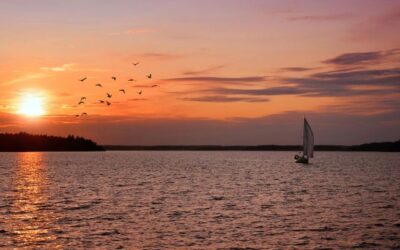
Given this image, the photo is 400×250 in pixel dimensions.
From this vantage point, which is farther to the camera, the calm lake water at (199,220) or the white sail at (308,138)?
the white sail at (308,138)

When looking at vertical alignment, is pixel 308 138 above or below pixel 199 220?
above

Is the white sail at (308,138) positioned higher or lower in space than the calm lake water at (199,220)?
higher

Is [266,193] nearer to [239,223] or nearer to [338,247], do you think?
[239,223]

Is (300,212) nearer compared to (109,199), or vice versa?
(300,212)

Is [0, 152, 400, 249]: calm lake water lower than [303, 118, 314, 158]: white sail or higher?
lower

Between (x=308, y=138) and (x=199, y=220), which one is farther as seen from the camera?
(x=308, y=138)

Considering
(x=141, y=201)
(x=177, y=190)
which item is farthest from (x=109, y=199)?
(x=177, y=190)

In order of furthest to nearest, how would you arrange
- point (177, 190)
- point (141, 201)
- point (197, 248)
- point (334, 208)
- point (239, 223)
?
point (177, 190), point (141, 201), point (334, 208), point (239, 223), point (197, 248)

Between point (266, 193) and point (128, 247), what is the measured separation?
142 ft

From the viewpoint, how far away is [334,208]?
57.9 m

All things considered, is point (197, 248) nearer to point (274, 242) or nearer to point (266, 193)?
point (274, 242)

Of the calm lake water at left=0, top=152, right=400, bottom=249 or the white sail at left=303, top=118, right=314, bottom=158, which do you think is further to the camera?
the white sail at left=303, top=118, right=314, bottom=158

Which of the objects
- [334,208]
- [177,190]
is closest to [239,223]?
[334,208]

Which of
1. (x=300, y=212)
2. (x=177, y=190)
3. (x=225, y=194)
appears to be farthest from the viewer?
(x=177, y=190)
